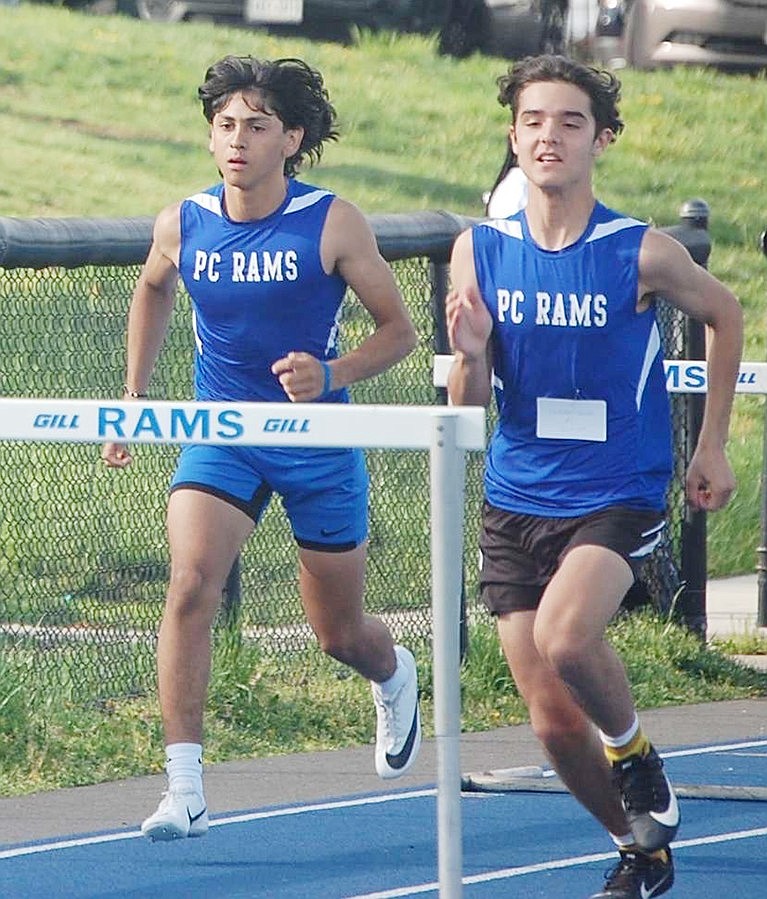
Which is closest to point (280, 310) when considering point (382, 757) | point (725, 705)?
point (382, 757)

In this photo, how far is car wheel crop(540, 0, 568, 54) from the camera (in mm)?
20281

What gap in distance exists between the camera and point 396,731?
6559 millimetres

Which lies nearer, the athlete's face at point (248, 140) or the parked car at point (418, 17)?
the athlete's face at point (248, 140)

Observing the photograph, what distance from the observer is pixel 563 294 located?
5.21m

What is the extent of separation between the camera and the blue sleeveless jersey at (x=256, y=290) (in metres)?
5.82

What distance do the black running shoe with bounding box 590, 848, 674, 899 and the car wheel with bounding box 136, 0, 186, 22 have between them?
2008 cm

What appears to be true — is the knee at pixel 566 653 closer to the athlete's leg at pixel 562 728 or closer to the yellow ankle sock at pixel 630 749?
the athlete's leg at pixel 562 728

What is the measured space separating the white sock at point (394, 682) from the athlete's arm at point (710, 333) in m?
1.49

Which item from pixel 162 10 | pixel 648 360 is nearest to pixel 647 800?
pixel 648 360

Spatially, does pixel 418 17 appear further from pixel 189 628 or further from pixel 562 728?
pixel 562 728

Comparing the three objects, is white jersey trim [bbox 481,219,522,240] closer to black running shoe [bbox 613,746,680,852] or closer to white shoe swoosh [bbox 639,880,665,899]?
black running shoe [bbox 613,746,680,852]

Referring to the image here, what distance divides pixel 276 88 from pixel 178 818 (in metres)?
1.94

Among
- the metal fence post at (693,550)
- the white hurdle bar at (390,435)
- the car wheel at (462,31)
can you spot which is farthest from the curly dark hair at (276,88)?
the car wheel at (462,31)

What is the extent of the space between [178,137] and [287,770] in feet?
47.5
